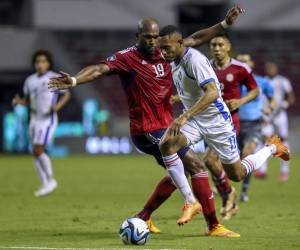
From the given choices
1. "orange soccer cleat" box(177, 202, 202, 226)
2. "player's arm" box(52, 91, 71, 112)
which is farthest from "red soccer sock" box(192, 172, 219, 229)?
"player's arm" box(52, 91, 71, 112)

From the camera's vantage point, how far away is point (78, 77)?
1034 centimetres

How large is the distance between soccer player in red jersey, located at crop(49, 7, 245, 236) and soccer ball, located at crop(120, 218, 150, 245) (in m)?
0.74

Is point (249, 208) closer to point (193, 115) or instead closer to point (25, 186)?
point (193, 115)

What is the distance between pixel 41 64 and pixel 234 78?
16.7ft

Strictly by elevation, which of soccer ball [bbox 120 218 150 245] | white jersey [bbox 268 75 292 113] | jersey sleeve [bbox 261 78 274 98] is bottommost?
soccer ball [bbox 120 218 150 245]

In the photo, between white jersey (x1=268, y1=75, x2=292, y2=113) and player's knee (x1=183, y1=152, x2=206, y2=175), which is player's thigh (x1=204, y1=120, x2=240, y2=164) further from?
white jersey (x1=268, y1=75, x2=292, y2=113)

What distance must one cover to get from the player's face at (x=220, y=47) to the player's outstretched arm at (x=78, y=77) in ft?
10.3

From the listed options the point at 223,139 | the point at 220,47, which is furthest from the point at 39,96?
the point at 223,139

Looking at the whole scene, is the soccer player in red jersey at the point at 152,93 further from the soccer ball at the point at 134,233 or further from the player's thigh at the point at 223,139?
the soccer ball at the point at 134,233

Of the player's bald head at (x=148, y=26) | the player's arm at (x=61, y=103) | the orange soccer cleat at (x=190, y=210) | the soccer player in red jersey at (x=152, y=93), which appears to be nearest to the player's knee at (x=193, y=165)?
the soccer player in red jersey at (x=152, y=93)

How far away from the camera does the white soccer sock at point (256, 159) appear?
37.4 feet

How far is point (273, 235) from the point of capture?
11.0 metres

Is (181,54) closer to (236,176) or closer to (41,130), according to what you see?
(236,176)

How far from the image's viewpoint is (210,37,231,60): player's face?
13.6 m
